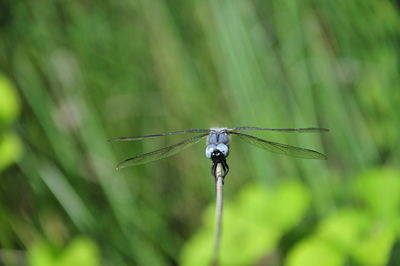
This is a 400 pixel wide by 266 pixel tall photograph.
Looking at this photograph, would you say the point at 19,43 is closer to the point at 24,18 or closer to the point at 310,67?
the point at 24,18

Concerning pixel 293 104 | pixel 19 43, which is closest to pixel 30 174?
pixel 19 43

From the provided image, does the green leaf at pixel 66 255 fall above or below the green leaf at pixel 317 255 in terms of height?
above

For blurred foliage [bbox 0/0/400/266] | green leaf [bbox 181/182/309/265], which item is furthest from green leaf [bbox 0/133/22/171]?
green leaf [bbox 181/182/309/265]

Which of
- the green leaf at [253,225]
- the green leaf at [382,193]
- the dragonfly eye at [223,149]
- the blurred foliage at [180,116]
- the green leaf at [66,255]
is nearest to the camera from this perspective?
the dragonfly eye at [223,149]

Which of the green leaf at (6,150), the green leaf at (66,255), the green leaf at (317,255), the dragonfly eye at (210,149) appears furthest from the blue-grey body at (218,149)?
the green leaf at (6,150)

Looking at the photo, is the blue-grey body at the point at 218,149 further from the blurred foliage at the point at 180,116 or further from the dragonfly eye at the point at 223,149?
the blurred foliage at the point at 180,116

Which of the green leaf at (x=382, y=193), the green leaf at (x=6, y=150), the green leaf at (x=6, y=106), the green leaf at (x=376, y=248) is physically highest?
the green leaf at (x=6, y=106)

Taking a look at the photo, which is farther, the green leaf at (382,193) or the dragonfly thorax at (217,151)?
the green leaf at (382,193)

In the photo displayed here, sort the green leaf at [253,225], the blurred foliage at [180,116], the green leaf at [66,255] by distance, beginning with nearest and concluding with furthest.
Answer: the green leaf at [253,225]
the green leaf at [66,255]
the blurred foliage at [180,116]
